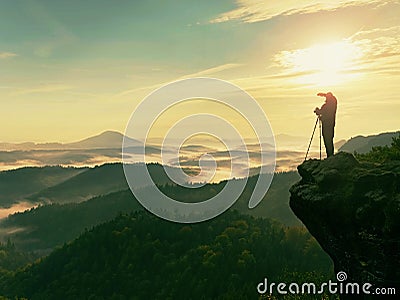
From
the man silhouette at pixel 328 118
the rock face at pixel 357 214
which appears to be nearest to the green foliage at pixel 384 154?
the man silhouette at pixel 328 118

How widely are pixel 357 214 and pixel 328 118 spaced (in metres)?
7.89

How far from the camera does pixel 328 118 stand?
2523 centimetres

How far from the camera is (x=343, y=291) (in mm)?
22000

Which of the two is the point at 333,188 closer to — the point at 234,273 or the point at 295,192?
the point at 295,192

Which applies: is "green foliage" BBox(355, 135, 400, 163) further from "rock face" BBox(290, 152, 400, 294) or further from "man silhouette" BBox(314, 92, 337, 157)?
"rock face" BBox(290, 152, 400, 294)

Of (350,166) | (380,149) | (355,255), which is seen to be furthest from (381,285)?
(380,149)

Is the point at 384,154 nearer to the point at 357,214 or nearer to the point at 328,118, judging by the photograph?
the point at 328,118

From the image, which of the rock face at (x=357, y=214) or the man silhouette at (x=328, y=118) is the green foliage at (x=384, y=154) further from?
the rock face at (x=357, y=214)

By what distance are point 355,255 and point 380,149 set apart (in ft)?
26.4

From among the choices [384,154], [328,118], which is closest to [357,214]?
[384,154]

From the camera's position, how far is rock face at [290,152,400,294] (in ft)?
59.3

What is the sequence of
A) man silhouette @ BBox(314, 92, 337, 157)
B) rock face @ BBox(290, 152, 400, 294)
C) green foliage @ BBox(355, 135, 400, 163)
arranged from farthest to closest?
man silhouette @ BBox(314, 92, 337, 157), green foliage @ BBox(355, 135, 400, 163), rock face @ BBox(290, 152, 400, 294)

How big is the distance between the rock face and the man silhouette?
2973mm

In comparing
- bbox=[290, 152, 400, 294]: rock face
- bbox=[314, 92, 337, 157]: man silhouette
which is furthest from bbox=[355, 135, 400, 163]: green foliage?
bbox=[290, 152, 400, 294]: rock face
